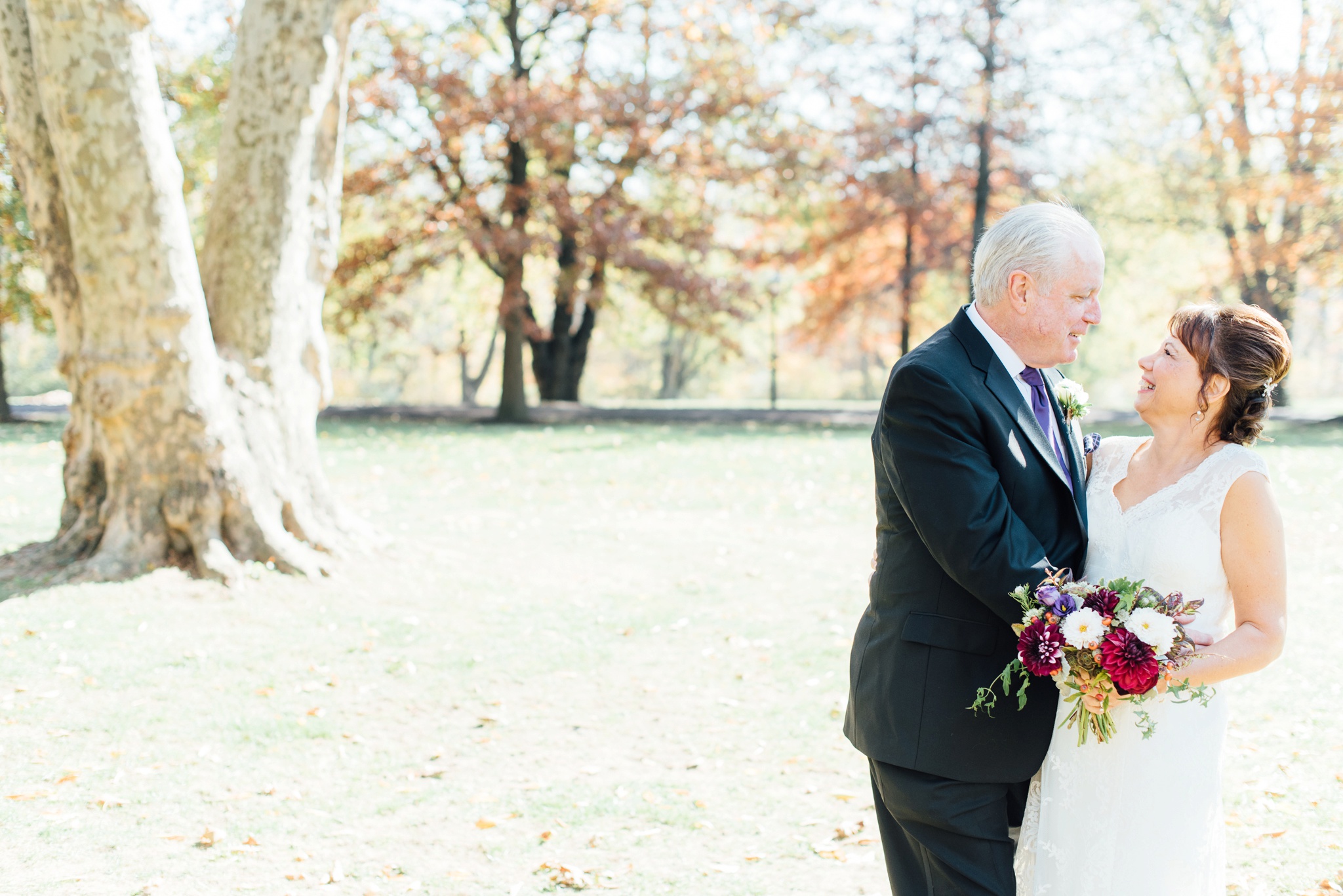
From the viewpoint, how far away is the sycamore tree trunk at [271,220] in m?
8.52

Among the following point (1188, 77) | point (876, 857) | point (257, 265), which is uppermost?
point (1188, 77)

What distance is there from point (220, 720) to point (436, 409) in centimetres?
2192

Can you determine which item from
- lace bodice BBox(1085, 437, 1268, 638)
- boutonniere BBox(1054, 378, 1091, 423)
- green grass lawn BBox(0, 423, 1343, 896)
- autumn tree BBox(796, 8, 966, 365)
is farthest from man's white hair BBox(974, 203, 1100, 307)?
autumn tree BBox(796, 8, 966, 365)

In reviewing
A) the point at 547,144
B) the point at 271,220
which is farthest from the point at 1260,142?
the point at 271,220

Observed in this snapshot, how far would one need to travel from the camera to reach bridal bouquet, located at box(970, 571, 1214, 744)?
252cm

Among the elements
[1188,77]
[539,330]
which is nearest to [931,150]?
[1188,77]

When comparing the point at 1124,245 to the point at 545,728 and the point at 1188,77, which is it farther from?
the point at 545,728

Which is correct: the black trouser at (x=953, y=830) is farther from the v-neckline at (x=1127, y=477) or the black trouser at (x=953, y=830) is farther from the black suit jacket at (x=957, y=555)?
the v-neckline at (x=1127, y=477)

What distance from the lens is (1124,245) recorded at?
3662 cm

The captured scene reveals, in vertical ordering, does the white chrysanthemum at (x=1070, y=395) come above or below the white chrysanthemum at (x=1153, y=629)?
above

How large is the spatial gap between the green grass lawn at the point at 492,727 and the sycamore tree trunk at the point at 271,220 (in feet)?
4.26

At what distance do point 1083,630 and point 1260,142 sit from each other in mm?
29428

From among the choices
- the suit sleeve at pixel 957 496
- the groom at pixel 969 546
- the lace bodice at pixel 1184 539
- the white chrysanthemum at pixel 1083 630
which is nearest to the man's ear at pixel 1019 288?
the groom at pixel 969 546

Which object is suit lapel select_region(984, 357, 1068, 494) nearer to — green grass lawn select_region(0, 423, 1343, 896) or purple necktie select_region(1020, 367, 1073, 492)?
purple necktie select_region(1020, 367, 1073, 492)
